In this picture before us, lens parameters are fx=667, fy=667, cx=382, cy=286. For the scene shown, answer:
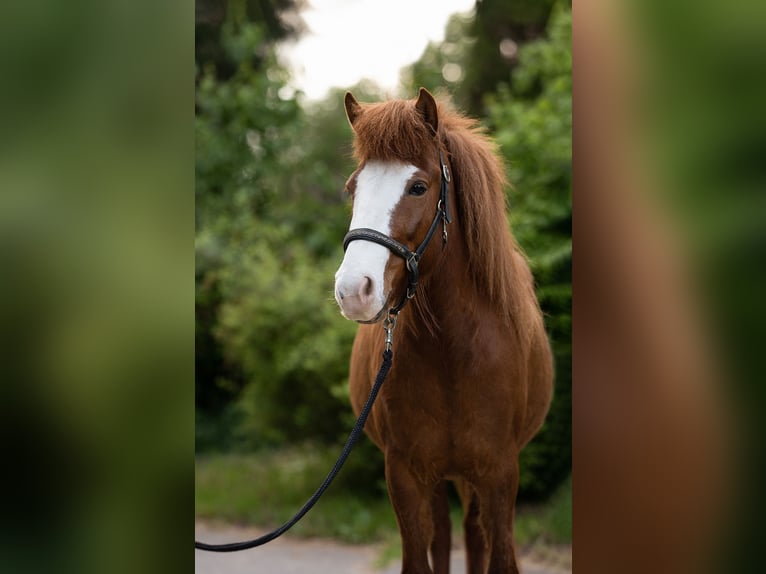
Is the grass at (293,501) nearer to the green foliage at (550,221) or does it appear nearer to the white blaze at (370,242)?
the green foliage at (550,221)

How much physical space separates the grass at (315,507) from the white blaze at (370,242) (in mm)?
3454

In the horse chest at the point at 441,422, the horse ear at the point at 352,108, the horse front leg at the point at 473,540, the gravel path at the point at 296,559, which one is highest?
the horse ear at the point at 352,108

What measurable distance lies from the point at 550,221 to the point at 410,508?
2984 mm

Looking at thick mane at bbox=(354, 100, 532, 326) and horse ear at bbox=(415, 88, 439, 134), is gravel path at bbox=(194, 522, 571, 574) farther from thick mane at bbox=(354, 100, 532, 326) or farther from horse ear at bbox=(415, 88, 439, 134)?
horse ear at bbox=(415, 88, 439, 134)

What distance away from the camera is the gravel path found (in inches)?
185

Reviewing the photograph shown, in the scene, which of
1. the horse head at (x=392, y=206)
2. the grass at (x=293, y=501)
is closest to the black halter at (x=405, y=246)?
the horse head at (x=392, y=206)

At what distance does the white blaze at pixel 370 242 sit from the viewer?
6.05 feet

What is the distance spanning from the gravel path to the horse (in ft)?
7.93

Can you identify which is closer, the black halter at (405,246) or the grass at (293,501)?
the black halter at (405,246)
